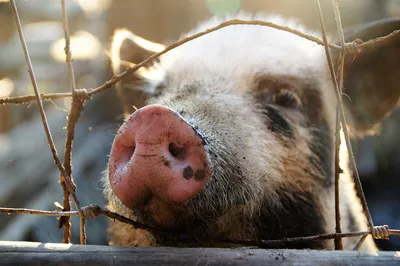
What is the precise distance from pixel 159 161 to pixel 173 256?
0.34m

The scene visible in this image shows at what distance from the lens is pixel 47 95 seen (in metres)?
1.51

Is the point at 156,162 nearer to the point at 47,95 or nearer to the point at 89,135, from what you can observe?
the point at 47,95

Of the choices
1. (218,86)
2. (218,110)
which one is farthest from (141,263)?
(218,86)

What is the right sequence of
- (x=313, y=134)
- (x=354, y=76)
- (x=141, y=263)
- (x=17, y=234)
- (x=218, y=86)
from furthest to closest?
(x=17, y=234) < (x=354, y=76) < (x=313, y=134) < (x=218, y=86) < (x=141, y=263)

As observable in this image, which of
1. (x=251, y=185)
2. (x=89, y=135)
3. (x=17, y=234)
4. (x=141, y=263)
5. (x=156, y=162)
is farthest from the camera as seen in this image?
(x=89, y=135)

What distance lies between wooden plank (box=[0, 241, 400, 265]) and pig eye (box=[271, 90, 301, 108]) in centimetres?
125

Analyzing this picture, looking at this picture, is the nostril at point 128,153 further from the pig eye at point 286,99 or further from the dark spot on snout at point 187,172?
the pig eye at point 286,99

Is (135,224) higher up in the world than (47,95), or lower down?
lower down

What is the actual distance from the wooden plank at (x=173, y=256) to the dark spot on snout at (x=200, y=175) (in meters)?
0.32

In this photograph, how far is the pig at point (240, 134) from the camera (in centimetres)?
140

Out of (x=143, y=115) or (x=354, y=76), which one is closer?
(x=143, y=115)

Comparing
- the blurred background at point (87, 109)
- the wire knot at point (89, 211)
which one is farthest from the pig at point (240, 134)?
the blurred background at point (87, 109)

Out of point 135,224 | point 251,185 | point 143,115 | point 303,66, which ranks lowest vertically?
point 135,224

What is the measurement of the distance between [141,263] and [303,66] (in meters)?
1.62
